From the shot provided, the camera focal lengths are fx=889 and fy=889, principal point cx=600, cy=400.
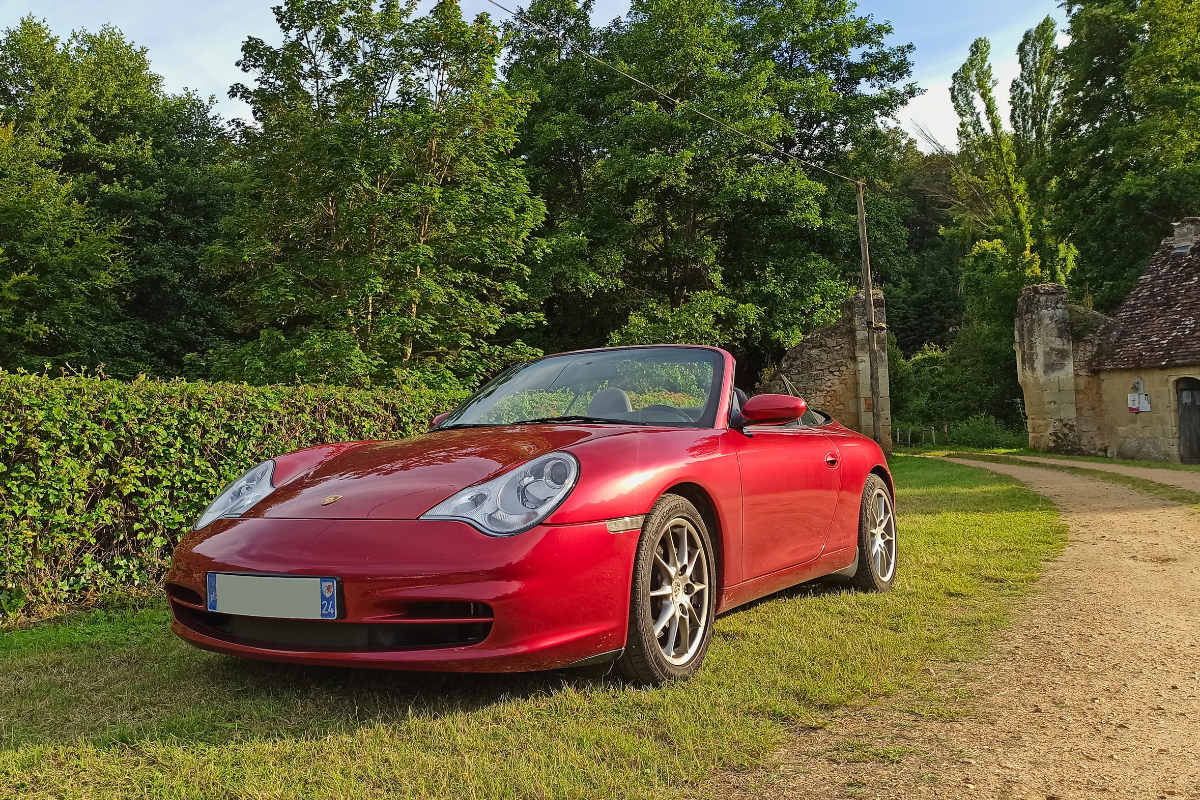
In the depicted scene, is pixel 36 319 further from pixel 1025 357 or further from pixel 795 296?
pixel 1025 357

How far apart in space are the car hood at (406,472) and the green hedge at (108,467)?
7.08 ft

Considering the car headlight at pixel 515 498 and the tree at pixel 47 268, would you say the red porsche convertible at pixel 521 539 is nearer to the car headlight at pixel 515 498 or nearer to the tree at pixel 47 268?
the car headlight at pixel 515 498

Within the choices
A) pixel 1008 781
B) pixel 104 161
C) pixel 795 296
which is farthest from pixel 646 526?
pixel 104 161

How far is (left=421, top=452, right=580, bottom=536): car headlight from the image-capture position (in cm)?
299

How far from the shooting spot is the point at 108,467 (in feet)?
17.6

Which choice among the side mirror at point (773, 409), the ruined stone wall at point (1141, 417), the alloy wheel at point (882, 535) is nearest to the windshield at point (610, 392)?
the side mirror at point (773, 409)

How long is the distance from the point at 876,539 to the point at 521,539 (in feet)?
10.3

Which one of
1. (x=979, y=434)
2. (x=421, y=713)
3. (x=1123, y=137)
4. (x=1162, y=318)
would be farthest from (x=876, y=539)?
(x=979, y=434)

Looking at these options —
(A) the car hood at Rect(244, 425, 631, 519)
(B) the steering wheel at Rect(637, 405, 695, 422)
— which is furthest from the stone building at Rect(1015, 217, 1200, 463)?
(A) the car hood at Rect(244, 425, 631, 519)

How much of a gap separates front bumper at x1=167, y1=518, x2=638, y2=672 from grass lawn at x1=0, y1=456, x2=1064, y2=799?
22 cm

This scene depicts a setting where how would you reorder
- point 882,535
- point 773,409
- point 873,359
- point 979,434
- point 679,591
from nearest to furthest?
point 679,591
point 773,409
point 882,535
point 873,359
point 979,434

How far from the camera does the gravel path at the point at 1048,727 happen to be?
2438 mm

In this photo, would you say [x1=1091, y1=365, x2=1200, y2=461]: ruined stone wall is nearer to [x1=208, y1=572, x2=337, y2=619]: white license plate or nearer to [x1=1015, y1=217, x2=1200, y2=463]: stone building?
[x1=1015, y1=217, x2=1200, y2=463]: stone building

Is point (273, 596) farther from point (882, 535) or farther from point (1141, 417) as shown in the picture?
point (1141, 417)
